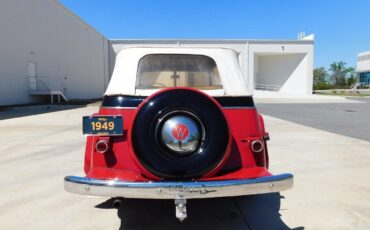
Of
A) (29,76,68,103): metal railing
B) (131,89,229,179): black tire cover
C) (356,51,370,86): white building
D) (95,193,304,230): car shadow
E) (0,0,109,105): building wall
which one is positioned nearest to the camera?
(131,89,229,179): black tire cover

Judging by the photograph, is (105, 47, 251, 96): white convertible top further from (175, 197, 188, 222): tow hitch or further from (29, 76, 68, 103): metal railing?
(29, 76, 68, 103): metal railing

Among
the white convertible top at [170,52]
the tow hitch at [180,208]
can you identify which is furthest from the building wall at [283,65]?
the tow hitch at [180,208]

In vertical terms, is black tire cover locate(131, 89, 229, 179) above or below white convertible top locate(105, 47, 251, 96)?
below

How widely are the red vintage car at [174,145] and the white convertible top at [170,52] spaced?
12 millimetres

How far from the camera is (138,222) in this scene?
3.43 m

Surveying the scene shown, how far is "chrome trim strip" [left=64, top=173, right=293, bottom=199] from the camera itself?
8.54ft

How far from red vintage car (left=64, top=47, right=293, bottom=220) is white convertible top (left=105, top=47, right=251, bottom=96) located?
1 centimetres

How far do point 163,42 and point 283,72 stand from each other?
A: 16960mm

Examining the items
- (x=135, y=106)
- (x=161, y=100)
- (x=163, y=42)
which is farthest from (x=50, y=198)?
(x=163, y=42)

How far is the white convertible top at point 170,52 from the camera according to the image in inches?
138

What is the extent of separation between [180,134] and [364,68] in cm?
9268

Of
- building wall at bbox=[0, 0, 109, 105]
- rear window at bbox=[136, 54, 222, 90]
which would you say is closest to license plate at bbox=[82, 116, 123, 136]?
rear window at bbox=[136, 54, 222, 90]

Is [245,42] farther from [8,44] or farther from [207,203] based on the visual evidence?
[207,203]

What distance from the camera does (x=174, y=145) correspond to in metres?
2.91
